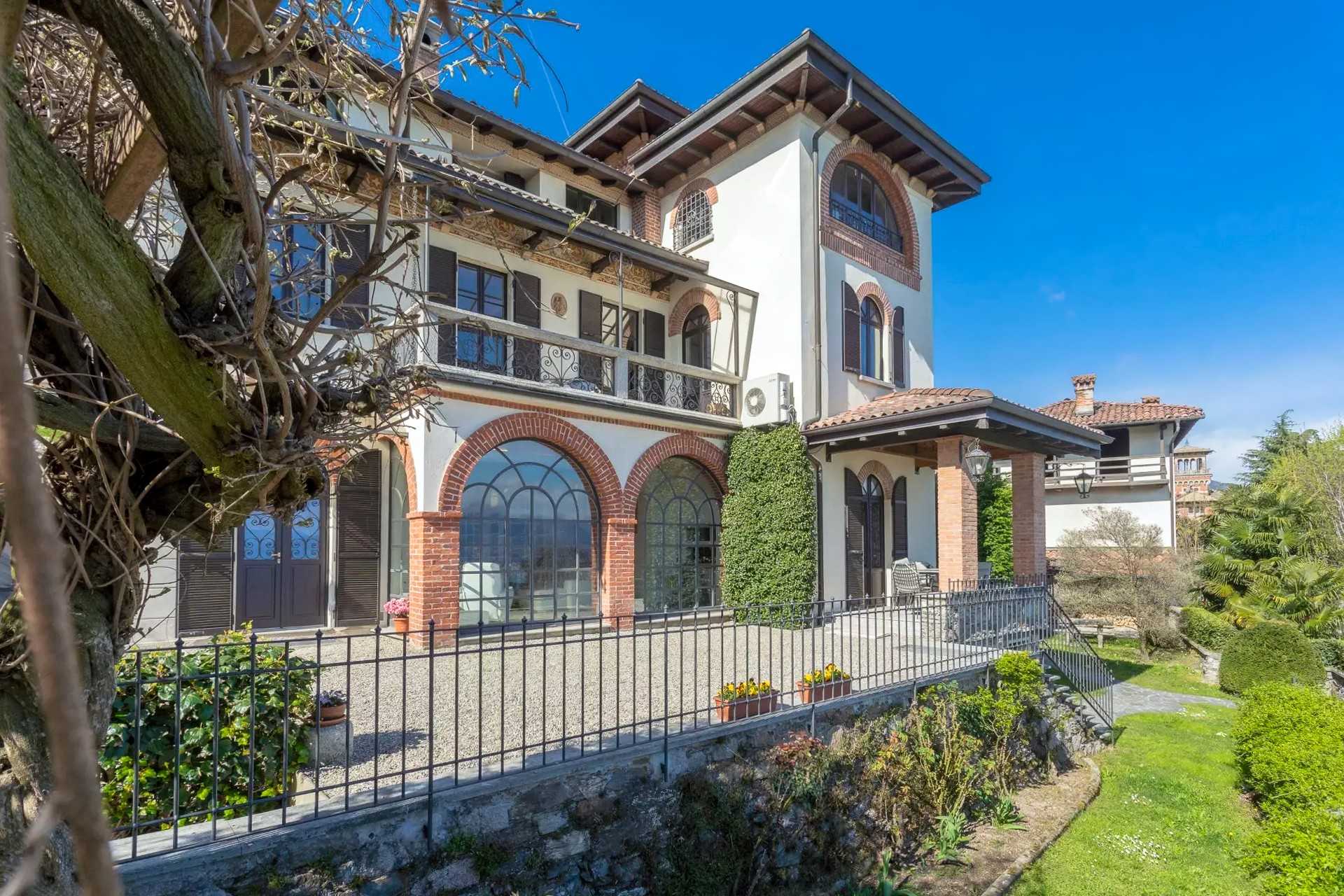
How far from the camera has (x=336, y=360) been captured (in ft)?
8.51

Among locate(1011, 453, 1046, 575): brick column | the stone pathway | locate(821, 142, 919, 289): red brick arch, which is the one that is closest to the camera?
the stone pathway

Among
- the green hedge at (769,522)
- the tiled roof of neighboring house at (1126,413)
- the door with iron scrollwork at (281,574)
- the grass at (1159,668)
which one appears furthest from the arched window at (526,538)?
the tiled roof of neighboring house at (1126,413)

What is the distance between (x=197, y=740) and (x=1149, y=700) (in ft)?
44.4

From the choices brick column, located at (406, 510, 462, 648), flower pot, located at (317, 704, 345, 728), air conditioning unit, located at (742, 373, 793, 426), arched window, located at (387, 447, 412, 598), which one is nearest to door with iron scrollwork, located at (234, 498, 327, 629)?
arched window, located at (387, 447, 412, 598)

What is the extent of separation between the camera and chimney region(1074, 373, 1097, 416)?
27703 millimetres

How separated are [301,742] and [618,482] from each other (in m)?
7.23

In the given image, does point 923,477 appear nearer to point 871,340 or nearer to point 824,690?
point 871,340

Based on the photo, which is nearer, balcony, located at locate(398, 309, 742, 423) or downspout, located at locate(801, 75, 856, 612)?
balcony, located at locate(398, 309, 742, 423)

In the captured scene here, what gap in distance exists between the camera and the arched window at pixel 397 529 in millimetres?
10758

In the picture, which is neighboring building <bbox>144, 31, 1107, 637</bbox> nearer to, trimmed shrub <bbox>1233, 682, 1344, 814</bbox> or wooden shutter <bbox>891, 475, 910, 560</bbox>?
wooden shutter <bbox>891, 475, 910, 560</bbox>

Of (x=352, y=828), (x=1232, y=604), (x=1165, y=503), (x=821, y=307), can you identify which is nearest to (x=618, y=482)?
(x=821, y=307)

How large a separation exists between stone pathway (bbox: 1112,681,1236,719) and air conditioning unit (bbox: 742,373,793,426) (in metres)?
6.78

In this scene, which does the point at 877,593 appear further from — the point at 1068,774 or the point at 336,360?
the point at 336,360

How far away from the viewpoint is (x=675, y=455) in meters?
12.6
